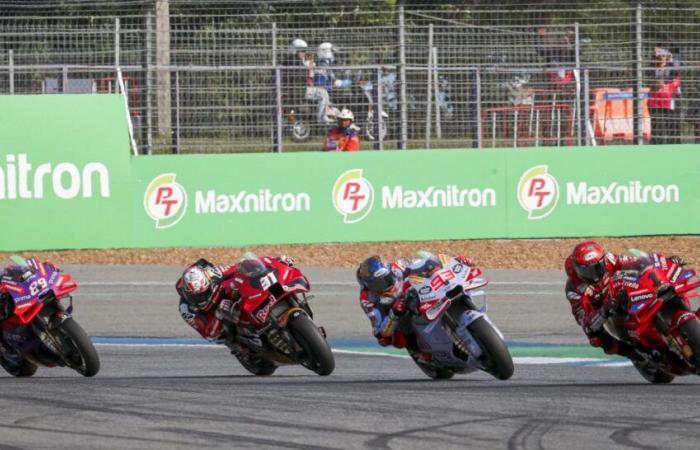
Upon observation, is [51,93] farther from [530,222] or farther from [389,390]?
[389,390]

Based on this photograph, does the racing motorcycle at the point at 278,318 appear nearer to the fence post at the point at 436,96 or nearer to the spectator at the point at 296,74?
the spectator at the point at 296,74

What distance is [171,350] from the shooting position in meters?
12.5

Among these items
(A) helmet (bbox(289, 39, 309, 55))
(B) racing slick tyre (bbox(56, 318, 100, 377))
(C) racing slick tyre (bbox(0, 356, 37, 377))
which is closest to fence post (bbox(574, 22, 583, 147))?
(A) helmet (bbox(289, 39, 309, 55))

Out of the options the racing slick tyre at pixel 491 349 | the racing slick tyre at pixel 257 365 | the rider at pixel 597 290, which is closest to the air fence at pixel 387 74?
the racing slick tyre at pixel 257 365

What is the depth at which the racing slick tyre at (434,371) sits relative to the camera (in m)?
10.2

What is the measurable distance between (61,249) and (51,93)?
2.03 meters

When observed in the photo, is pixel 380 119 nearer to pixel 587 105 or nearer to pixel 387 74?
pixel 387 74

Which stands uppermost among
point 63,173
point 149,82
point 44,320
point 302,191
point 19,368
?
point 149,82

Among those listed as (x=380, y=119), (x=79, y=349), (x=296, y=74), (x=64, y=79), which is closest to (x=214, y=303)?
(x=79, y=349)

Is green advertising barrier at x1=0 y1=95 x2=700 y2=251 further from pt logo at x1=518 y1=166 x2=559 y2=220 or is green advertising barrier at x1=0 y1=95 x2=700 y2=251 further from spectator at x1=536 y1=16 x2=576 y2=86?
spectator at x1=536 y1=16 x2=576 y2=86

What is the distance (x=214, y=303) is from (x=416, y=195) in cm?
946

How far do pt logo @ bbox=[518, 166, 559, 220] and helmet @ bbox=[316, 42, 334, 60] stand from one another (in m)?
3.11

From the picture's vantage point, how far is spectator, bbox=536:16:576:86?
20312 mm

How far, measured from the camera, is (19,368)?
10.8 metres
